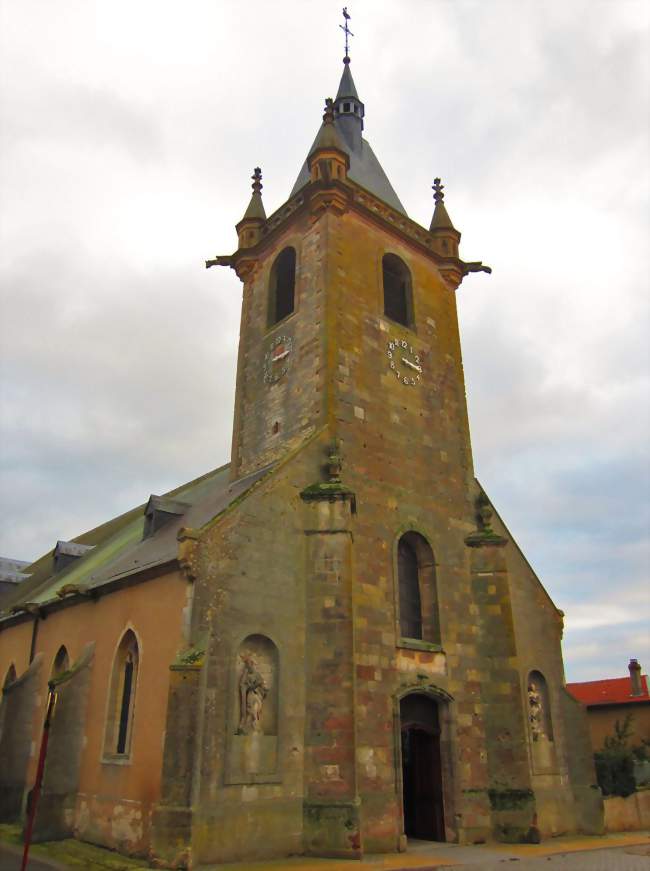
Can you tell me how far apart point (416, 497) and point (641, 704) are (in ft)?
68.9

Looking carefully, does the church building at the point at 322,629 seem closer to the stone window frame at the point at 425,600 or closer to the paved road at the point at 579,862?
the stone window frame at the point at 425,600

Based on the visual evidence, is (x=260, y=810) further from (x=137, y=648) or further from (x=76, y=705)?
(x=76, y=705)

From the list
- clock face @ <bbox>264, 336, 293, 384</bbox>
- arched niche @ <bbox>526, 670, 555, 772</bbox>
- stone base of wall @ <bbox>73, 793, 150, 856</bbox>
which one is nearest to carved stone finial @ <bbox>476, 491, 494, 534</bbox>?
arched niche @ <bbox>526, 670, 555, 772</bbox>

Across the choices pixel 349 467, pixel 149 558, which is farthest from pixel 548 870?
pixel 149 558

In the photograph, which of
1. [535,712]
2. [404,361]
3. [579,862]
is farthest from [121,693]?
[404,361]

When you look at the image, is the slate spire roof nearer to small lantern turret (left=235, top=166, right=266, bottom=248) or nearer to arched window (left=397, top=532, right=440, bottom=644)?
small lantern turret (left=235, top=166, right=266, bottom=248)

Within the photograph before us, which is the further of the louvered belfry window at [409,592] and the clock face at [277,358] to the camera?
the clock face at [277,358]

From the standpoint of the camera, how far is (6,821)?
16281 millimetres

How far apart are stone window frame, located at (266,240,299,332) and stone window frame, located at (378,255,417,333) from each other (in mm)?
2358

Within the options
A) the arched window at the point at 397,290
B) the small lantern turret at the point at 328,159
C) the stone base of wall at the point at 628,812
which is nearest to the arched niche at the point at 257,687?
the stone base of wall at the point at 628,812

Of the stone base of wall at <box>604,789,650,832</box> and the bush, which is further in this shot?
the bush

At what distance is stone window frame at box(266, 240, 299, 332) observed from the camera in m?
19.0

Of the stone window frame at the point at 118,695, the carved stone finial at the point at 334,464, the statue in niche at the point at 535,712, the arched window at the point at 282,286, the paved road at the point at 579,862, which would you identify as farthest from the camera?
the arched window at the point at 282,286

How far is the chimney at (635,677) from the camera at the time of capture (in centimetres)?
3472
